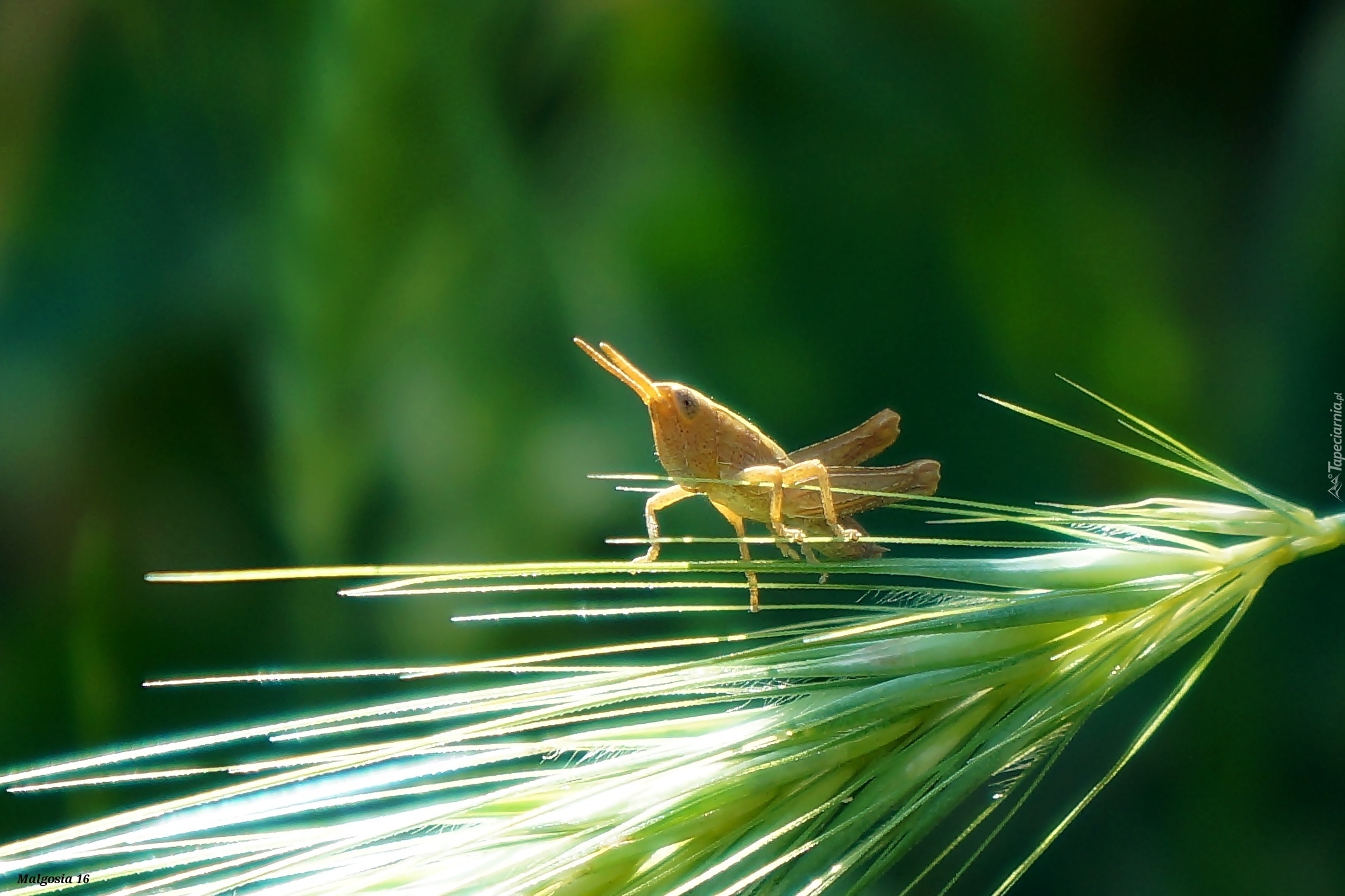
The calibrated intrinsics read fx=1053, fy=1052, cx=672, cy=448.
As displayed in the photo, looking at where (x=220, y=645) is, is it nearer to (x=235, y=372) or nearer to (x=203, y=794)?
(x=235, y=372)

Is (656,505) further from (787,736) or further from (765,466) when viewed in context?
(787,736)

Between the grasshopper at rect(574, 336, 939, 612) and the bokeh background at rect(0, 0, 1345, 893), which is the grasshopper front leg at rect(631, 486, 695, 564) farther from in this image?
the bokeh background at rect(0, 0, 1345, 893)

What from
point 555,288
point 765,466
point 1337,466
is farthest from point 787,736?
point 555,288

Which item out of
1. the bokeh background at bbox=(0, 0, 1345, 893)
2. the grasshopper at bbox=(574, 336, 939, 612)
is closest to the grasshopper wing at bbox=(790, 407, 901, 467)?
the grasshopper at bbox=(574, 336, 939, 612)

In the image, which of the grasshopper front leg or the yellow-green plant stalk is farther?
the grasshopper front leg

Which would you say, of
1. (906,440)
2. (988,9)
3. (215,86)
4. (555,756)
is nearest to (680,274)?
(906,440)

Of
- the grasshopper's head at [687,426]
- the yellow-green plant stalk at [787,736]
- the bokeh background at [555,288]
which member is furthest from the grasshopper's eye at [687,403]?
the bokeh background at [555,288]
